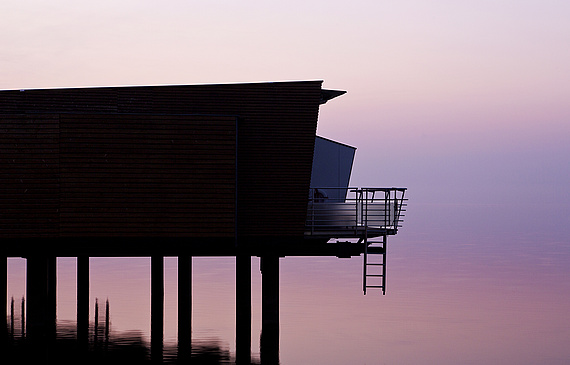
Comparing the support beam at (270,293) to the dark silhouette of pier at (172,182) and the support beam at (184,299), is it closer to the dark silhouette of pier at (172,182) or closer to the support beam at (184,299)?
the dark silhouette of pier at (172,182)

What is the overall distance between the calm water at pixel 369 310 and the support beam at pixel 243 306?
49 centimetres

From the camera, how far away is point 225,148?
2305cm

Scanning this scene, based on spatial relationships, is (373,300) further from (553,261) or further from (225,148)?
(553,261)

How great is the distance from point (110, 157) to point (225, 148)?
3.13 meters

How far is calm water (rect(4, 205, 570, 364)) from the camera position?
30.5 meters

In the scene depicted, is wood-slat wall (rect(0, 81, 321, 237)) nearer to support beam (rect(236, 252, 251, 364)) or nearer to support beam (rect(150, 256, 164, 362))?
support beam (rect(236, 252, 251, 364))

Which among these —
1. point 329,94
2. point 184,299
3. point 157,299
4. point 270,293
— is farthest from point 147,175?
point 157,299

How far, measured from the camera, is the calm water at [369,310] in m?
30.5

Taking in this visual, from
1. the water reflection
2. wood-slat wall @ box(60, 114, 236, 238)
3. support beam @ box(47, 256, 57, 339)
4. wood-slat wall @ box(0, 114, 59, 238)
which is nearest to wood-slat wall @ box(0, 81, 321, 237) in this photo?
wood-slat wall @ box(60, 114, 236, 238)

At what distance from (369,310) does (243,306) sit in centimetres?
1623

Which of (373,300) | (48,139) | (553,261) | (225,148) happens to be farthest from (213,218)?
(553,261)

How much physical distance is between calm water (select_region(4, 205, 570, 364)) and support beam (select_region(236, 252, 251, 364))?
490 millimetres

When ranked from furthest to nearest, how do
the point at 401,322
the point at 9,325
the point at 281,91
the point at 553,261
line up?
the point at 553,261
the point at 401,322
the point at 9,325
the point at 281,91

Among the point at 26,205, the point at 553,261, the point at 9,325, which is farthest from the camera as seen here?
the point at 553,261
